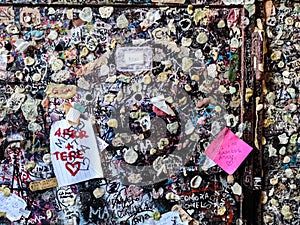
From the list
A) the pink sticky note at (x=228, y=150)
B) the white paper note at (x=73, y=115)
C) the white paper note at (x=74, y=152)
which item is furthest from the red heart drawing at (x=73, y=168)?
the pink sticky note at (x=228, y=150)

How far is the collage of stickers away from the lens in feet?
4.38

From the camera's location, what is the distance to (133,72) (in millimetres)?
1370

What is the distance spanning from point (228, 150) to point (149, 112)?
10.6 inches

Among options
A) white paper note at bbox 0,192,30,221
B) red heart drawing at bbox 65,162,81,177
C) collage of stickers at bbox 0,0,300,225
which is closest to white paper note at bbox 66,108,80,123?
collage of stickers at bbox 0,0,300,225

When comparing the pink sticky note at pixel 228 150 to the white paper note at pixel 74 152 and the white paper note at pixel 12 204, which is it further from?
the white paper note at pixel 12 204

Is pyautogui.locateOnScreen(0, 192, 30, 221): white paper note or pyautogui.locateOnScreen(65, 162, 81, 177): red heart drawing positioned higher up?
pyautogui.locateOnScreen(65, 162, 81, 177): red heart drawing

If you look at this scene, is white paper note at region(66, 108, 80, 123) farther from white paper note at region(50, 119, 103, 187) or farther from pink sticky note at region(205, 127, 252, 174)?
pink sticky note at region(205, 127, 252, 174)

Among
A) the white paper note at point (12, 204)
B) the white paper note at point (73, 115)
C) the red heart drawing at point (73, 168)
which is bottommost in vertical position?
the white paper note at point (12, 204)

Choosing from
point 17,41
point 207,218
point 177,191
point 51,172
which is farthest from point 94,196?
point 17,41

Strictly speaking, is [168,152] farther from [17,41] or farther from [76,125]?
[17,41]

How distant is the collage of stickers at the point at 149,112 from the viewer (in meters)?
1.34

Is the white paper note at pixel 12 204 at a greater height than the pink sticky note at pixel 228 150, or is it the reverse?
the pink sticky note at pixel 228 150

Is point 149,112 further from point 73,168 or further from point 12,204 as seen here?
point 12,204

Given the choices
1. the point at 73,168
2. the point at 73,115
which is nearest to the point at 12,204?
the point at 73,168
